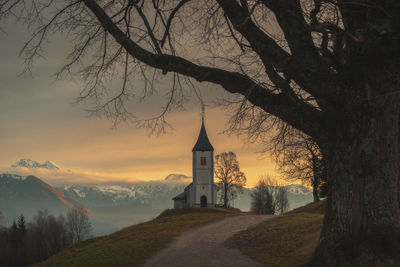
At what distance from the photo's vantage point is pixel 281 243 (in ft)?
54.1

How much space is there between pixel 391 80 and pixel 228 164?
58.6 metres

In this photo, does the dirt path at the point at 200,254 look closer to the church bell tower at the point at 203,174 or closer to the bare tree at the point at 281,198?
the church bell tower at the point at 203,174

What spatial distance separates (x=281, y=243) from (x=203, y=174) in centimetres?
4536

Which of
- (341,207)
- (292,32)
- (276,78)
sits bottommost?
(341,207)

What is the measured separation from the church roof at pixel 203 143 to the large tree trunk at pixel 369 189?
182ft

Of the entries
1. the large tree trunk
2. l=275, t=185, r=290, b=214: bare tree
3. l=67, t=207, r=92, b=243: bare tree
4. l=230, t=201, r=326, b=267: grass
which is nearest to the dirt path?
l=230, t=201, r=326, b=267: grass

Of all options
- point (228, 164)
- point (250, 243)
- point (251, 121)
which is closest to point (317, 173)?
point (250, 243)

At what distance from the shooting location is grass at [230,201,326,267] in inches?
522

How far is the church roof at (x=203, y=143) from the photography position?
2494 inches

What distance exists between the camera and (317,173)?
1303 inches

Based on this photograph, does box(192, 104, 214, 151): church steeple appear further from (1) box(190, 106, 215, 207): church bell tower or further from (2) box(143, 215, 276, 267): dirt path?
(2) box(143, 215, 276, 267): dirt path

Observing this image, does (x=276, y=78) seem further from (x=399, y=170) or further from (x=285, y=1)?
(x=399, y=170)

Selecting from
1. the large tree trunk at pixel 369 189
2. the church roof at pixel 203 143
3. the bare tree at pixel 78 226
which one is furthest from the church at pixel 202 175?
the large tree trunk at pixel 369 189

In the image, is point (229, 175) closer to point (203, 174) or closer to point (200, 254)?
point (203, 174)
